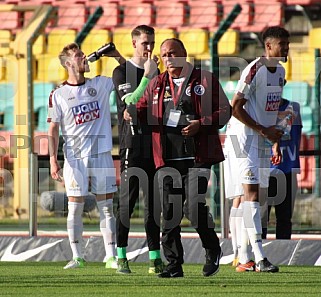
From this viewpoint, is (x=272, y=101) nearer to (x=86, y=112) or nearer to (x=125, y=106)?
(x=125, y=106)

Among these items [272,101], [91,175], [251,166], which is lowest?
[91,175]

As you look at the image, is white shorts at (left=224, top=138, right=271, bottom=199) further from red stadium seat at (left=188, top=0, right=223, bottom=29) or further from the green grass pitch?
red stadium seat at (left=188, top=0, right=223, bottom=29)

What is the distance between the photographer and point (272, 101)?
403 inches

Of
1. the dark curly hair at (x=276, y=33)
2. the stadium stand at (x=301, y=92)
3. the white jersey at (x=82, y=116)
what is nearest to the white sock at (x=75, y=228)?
the white jersey at (x=82, y=116)

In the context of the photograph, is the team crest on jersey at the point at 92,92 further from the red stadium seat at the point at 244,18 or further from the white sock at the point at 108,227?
the red stadium seat at the point at 244,18

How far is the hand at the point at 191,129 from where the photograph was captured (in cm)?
895

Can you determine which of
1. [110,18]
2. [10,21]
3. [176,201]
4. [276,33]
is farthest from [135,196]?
[110,18]

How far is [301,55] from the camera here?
13883 millimetres

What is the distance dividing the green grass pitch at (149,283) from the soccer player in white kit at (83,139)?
18.7 inches

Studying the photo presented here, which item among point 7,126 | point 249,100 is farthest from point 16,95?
point 249,100

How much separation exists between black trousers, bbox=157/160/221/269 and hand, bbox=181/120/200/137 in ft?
0.84

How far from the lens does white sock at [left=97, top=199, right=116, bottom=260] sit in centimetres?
1061

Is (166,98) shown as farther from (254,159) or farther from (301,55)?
(301,55)

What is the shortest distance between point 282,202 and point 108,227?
7.00 feet
